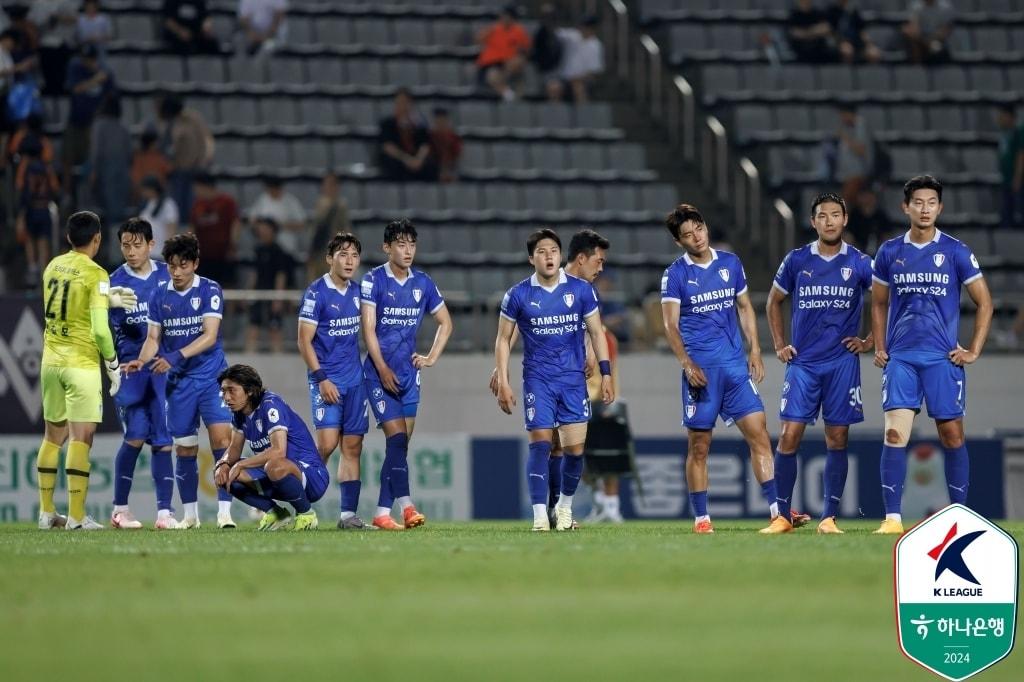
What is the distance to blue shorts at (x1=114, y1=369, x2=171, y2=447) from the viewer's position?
14.3m

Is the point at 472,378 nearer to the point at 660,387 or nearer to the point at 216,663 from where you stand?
the point at 660,387

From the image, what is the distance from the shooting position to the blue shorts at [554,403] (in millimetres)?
13227

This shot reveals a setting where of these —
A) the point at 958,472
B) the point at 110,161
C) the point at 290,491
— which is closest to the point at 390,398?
the point at 290,491

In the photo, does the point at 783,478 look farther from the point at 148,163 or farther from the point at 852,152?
the point at 852,152

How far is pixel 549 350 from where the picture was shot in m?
13.3

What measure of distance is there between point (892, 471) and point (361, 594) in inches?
188

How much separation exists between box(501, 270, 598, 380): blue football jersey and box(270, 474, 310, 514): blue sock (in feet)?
6.11

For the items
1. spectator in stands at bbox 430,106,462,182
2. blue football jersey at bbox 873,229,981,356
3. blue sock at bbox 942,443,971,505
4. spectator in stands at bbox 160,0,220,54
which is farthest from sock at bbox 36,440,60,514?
spectator in stands at bbox 160,0,220,54

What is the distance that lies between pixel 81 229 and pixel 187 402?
1645 mm

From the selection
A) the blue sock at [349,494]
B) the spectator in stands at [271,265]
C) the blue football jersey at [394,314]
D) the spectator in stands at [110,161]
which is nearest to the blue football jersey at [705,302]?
the blue football jersey at [394,314]

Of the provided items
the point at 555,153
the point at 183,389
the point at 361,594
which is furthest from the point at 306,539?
the point at 555,153

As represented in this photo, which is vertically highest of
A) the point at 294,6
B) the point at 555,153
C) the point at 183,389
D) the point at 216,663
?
the point at 294,6

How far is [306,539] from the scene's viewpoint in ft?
40.3

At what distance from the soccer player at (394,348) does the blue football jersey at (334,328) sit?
182mm
